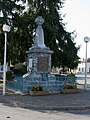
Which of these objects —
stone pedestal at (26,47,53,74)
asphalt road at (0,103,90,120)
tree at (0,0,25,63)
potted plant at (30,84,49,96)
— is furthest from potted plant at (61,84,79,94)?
tree at (0,0,25,63)

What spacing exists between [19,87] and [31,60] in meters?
3.38

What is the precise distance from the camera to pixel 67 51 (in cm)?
3462

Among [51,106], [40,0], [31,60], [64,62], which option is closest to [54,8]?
[40,0]

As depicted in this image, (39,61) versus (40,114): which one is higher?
(39,61)

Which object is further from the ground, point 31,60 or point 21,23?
point 21,23

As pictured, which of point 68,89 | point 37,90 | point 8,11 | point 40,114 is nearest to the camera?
point 40,114

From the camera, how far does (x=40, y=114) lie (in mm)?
11734

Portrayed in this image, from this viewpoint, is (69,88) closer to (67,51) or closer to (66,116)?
(66,116)

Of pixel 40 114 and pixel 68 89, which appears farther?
pixel 68 89

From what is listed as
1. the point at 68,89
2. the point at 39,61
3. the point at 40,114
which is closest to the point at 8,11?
the point at 39,61

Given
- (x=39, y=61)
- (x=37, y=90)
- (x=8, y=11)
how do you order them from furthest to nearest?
(x=8, y=11)
(x=39, y=61)
(x=37, y=90)

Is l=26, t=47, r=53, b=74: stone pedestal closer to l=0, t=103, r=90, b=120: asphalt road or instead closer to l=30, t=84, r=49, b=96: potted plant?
l=30, t=84, r=49, b=96: potted plant

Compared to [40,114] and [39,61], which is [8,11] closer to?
[39,61]

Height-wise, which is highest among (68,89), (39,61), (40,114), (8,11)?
(8,11)
